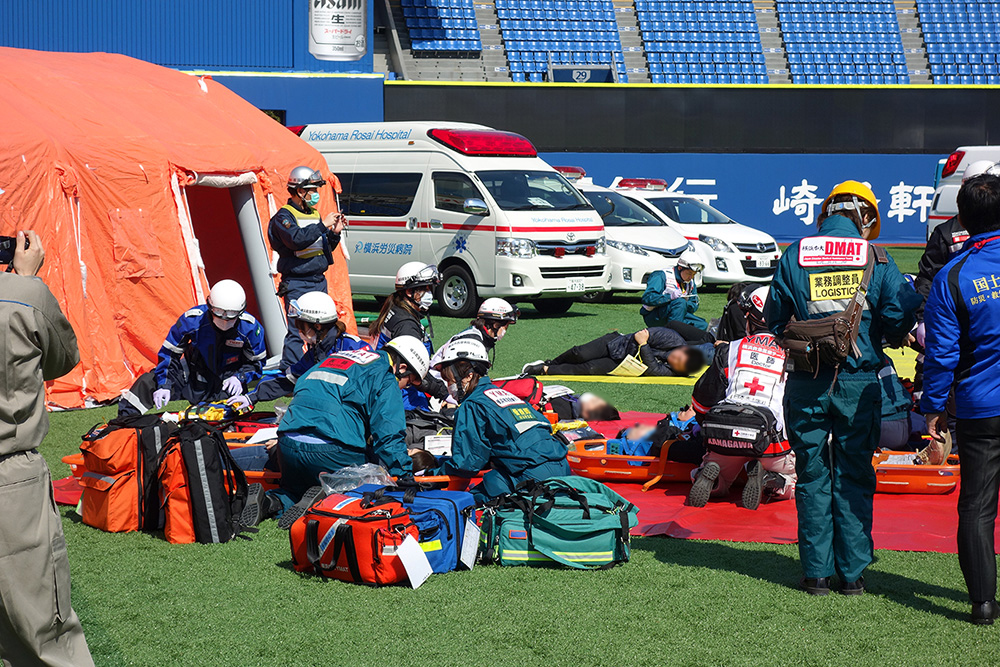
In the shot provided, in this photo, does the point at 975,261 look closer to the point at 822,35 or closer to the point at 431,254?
the point at 431,254

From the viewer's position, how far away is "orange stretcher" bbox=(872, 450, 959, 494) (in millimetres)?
6484

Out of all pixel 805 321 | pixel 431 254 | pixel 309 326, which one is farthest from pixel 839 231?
pixel 431 254

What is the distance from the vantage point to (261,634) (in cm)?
445

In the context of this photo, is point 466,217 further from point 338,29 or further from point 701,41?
point 701,41

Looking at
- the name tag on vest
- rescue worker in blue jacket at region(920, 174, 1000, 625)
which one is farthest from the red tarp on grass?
the name tag on vest

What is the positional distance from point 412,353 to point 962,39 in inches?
1139

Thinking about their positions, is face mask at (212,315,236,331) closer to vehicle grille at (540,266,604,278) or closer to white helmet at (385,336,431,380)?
white helmet at (385,336,431,380)

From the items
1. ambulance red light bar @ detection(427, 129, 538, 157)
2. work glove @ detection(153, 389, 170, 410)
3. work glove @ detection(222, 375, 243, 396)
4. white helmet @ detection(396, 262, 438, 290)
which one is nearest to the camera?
work glove @ detection(153, 389, 170, 410)

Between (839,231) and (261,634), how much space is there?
3084 millimetres

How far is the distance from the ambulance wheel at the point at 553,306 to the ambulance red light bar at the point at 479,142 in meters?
2.31

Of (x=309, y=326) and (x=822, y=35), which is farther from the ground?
(x=822, y=35)

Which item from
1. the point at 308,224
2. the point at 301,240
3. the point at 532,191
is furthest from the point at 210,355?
the point at 532,191

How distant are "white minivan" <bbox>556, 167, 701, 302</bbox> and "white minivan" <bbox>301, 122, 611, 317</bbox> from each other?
87cm

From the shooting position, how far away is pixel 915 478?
6.53 metres
